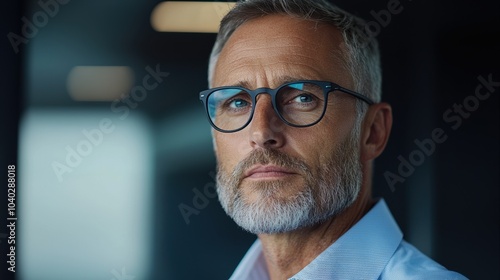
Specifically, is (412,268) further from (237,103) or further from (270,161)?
(237,103)

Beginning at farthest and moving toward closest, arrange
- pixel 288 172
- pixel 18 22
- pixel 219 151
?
pixel 18 22, pixel 219 151, pixel 288 172

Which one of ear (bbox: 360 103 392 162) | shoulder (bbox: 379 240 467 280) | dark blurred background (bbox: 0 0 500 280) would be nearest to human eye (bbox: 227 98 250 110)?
ear (bbox: 360 103 392 162)

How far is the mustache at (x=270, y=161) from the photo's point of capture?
1.16m

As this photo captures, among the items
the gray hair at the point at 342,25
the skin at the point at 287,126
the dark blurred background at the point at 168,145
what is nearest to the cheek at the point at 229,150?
the skin at the point at 287,126

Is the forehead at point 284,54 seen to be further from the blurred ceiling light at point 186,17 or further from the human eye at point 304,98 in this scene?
the blurred ceiling light at point 186,17

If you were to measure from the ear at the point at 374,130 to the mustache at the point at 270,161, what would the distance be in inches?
7.0

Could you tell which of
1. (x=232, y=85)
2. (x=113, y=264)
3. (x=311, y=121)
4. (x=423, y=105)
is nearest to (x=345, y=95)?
(x=311, y=121)

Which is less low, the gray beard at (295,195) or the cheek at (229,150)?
the cheek at (229,150)

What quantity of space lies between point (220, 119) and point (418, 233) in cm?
82

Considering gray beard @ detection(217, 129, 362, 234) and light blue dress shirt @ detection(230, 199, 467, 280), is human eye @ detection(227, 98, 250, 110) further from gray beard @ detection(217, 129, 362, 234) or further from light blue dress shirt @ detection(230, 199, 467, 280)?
light blue dress shirt @ detection(230, 199, 467, 280)

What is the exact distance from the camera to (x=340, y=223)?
1.25 m

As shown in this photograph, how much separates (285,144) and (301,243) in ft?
0.64

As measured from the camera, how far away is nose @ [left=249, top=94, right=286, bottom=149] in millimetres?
1151

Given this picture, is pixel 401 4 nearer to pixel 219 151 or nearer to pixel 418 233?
pixel 418 233
